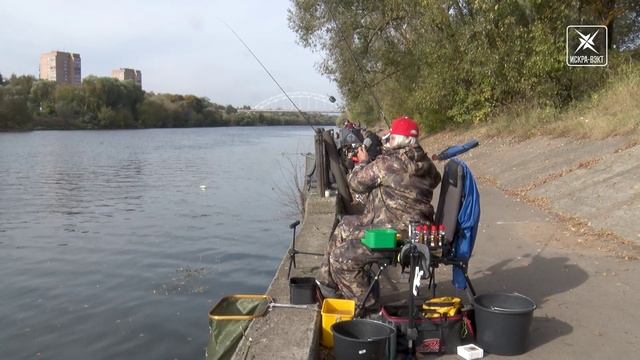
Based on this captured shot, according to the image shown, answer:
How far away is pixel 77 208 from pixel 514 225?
537 inches

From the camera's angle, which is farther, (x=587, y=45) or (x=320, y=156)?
(x=587, y=45)

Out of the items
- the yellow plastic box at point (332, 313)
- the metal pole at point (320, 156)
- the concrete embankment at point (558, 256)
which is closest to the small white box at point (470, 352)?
the concrete embankment at point (558, 256)

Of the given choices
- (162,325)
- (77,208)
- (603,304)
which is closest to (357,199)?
(603,304)

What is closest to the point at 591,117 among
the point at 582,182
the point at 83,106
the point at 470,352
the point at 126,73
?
the point at 582,182

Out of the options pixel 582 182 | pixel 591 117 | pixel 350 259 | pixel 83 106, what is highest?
pixel 83 106

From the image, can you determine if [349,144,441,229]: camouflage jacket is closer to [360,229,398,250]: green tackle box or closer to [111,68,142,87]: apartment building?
[360,229,398,250]: green tackle box

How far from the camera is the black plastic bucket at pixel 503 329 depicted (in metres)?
4.35

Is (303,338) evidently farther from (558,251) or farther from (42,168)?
(42,168)

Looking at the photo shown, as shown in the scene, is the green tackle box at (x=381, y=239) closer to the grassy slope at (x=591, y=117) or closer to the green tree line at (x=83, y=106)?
the grassy slope at (x=591, y=117)

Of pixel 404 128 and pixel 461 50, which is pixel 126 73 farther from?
pixel 404 128

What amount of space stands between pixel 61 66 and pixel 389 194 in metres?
170

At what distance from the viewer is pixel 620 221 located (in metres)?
8.26

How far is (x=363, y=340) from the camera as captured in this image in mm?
3982

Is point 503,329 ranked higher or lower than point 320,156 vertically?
lower
